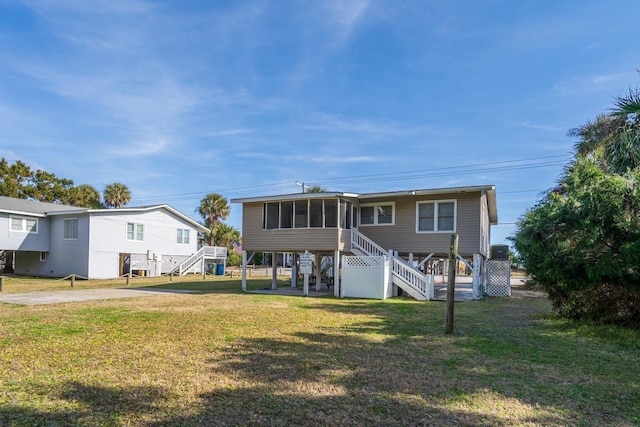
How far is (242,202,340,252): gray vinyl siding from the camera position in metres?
17.4

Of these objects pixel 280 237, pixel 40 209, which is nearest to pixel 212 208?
pixel 40 209

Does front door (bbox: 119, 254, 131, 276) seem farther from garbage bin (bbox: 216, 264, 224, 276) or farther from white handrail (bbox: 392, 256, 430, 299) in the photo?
white handrail (bbox: 392, 256, 430, 299)

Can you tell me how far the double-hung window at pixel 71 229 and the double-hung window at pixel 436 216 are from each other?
2281 cm

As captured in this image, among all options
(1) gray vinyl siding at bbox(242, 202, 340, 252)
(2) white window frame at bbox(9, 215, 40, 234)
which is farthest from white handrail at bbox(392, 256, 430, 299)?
(2) white window frame at bbox(9, 215, 40, 234)

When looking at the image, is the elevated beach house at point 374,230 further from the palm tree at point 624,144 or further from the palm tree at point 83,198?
the palm tree at point 83,198

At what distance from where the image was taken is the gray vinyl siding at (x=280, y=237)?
17.4 meters

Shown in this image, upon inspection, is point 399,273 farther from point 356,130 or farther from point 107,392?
point 356,130

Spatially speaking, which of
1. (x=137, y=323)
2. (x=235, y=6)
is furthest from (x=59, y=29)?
(x=137, y=323)

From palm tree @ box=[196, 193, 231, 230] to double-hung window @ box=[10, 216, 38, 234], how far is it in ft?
64.3

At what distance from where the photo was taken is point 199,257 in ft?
111

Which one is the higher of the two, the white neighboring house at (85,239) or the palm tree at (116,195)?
the palm tree at (116,195)

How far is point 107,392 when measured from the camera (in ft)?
14.4

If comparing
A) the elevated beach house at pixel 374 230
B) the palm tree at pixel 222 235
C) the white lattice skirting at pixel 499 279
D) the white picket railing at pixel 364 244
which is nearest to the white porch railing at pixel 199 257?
the palm tree at pixel 222 235

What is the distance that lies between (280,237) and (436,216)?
699cm
